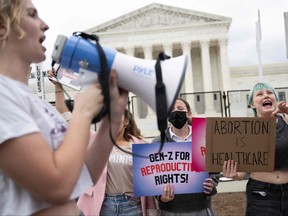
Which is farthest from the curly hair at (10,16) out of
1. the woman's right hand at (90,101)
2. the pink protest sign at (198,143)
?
the pink protest sign at (198,143)

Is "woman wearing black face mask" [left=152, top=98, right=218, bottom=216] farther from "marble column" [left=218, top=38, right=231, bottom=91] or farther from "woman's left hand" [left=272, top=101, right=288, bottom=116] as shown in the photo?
"marble column" [left=218, top=38, right=231, bottom=91]

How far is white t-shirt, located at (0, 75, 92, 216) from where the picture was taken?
1.12m

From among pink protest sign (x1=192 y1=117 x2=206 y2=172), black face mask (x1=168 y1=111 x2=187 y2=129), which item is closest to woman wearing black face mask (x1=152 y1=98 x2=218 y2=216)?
pink protest sign (x1=192 y1=117 x2=206 y2=172)

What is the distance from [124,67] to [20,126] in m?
0.42

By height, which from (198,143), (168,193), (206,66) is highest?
(198,143)

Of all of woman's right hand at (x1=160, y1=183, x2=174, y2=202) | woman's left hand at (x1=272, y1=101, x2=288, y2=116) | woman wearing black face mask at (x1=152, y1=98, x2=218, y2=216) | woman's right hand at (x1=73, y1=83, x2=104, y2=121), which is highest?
woman's right hand at (x1=73, y1=83, x2=104, y2=121)

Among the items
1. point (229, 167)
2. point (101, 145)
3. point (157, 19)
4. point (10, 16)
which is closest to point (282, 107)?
point (229, 167)

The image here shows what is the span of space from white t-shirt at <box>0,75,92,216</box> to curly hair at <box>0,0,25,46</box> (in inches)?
6.2

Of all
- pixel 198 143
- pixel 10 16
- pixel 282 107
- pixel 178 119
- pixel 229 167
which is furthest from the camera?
pixel 178 119

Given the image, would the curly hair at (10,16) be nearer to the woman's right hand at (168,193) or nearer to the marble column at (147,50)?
the woman's right hand at (168,193)

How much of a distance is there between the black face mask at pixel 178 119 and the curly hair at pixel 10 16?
9.33ft

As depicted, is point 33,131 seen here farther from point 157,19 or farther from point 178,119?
point 157,19

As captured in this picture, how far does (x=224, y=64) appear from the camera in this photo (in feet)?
166

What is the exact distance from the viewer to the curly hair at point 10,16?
1226 mm
